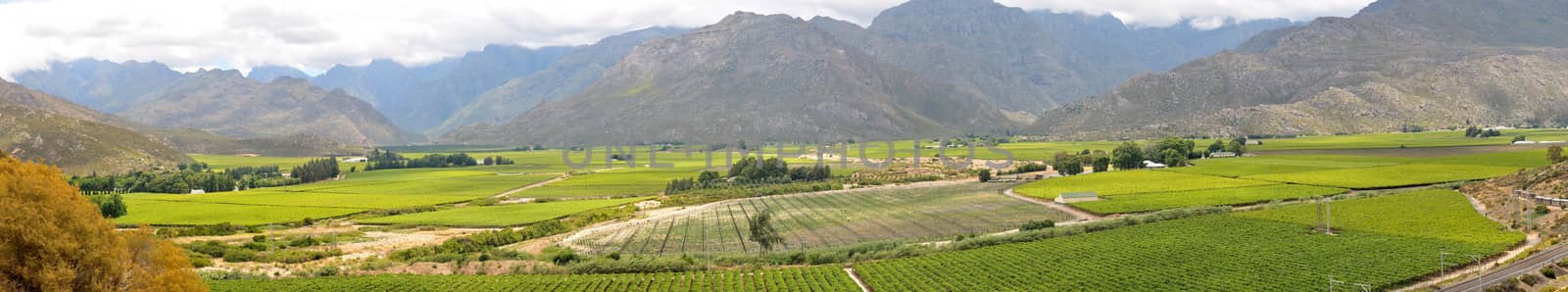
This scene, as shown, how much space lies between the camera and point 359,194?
113625 mm

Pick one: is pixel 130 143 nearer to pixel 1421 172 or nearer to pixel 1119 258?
pixel 1119 258

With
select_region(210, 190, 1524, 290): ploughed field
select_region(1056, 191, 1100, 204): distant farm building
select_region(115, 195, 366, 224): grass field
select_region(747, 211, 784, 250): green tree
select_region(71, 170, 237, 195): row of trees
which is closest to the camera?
select_region(210, 190, 1524, 290): ploughed field

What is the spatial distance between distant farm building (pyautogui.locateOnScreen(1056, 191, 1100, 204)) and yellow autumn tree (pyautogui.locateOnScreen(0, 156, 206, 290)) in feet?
245

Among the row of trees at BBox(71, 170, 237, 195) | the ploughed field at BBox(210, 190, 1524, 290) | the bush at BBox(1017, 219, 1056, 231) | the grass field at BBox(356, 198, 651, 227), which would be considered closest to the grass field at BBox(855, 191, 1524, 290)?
the ploughed field at BBox(210, 190, 1524, 290)

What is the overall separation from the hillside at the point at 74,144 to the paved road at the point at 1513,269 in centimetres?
17987

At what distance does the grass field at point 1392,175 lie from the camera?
86.4m

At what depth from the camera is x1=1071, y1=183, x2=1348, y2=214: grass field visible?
3054 inches

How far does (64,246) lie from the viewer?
81.5ft

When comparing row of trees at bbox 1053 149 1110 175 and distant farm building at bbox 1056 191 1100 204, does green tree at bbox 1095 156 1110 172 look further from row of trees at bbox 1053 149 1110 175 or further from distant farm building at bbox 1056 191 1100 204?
distant farm building at bbox 1056 191 1100 204

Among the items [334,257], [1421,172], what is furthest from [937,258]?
[1421,172]

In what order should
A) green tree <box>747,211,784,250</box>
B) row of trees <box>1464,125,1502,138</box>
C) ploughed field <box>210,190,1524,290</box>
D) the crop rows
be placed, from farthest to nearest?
row of trees <box>1464,125,1502,138</box>, green tree <box>747,211,784,250</box>, the crop rows, ploughed field <box>210,190,1524,290</box>

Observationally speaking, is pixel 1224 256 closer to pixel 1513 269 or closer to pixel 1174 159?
pixel 1513 269

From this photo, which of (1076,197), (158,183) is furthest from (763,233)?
(158,183)

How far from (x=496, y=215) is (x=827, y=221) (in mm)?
32416
